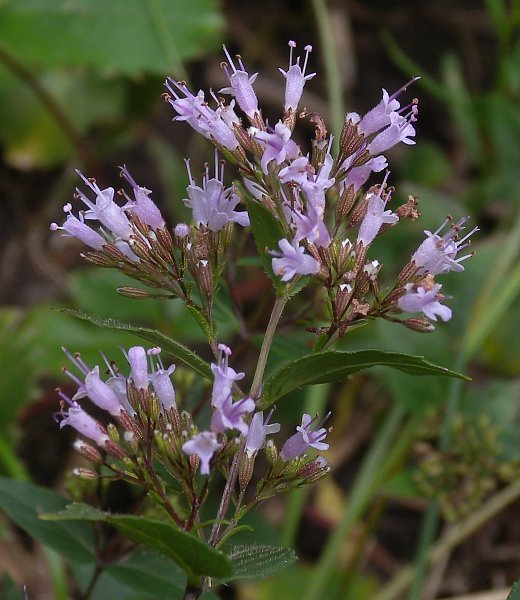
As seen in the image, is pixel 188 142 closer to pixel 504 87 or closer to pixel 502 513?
pixel 504 87

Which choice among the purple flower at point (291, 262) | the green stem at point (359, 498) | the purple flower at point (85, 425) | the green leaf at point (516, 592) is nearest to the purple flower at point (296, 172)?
the purple flower at point (291, 262)

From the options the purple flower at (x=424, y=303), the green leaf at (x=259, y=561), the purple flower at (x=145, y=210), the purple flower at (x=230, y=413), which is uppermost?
the purple flower at (x=145, y=210)

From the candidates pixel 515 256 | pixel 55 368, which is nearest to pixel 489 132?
pixel 515 256

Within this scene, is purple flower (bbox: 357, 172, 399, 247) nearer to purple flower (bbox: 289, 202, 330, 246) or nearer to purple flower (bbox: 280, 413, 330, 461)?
purple flower (bbox: 289, 202, 330, 246)

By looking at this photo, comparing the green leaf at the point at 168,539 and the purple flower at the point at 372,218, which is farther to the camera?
the purple flower at the point at 372,218

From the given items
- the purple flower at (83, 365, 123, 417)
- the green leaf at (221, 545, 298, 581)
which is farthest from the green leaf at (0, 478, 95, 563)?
the green leaf at (221, 545, 298, 581)

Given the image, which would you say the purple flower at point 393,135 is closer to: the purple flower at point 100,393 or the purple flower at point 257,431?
the purple flower at point 257,431

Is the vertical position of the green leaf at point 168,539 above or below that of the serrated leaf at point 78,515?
below
